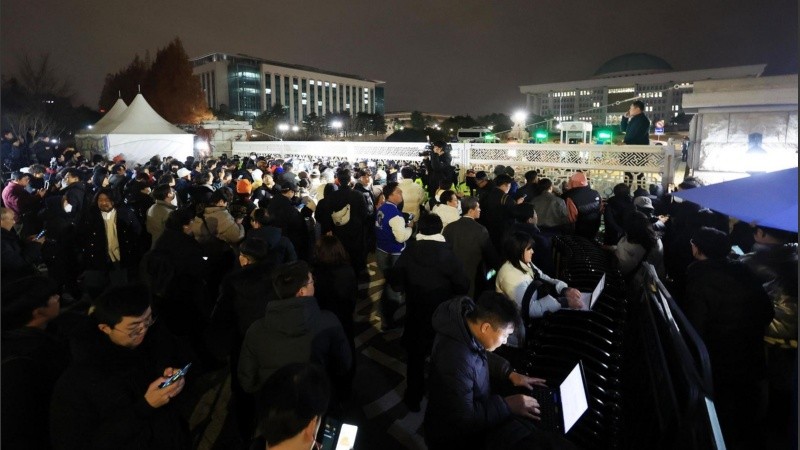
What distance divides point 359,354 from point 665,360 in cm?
351

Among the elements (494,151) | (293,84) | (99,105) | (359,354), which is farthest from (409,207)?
(293,84)

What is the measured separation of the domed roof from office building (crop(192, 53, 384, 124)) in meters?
68.6

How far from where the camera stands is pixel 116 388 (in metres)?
2.14

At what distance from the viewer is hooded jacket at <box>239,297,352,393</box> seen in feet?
9.27

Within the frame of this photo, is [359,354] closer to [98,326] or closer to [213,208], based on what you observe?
[213,208]

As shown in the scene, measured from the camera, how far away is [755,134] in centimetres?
777

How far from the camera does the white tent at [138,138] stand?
20.3 meters

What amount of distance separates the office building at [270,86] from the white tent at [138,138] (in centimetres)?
8492

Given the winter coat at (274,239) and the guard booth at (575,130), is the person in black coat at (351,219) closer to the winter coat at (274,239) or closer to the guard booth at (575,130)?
the winter coat at (274,239)

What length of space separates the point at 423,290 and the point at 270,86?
124 metres

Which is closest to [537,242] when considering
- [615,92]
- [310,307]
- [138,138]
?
[310,307]

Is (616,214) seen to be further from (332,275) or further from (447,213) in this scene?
(332,275)

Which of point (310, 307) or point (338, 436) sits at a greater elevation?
point (310, 307)

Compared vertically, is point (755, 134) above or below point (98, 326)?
above
